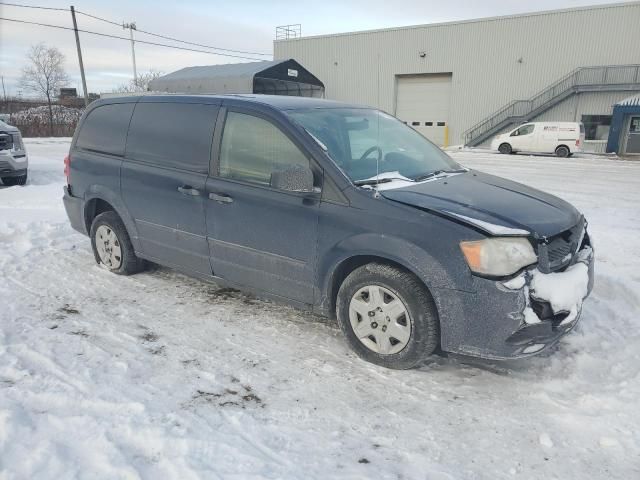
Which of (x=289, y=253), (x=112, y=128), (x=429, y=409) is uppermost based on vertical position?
(x=112, y=128)

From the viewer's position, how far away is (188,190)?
4.30 metres

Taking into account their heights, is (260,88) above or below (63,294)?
above

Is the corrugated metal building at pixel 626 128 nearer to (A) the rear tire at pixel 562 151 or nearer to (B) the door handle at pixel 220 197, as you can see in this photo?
(A) the rear tire at pixel 562 151

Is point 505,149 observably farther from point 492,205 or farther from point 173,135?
point 492,205

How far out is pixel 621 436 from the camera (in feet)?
9.03

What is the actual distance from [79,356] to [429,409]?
94.3 inches

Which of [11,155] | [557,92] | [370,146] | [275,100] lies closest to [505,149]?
[557,92]

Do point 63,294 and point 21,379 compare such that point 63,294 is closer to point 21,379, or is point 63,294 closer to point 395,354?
point 21,379

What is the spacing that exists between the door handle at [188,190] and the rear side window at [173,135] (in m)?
0.16

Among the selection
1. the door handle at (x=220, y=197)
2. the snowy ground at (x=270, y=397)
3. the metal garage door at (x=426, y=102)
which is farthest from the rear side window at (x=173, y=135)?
the metal garage door at (x=426, y=102)

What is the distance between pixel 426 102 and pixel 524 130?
9.80 meters

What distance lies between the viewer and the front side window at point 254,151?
12.5 ft

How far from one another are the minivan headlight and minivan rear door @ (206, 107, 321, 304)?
1118 millimetres

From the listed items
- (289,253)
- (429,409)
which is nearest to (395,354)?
(429,409)
